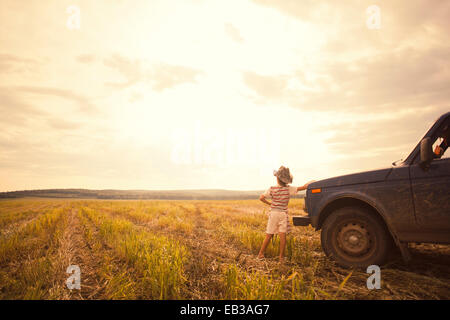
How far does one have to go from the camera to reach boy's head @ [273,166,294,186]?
445cm

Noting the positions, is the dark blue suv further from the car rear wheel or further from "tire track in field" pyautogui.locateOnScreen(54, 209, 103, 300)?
"tire track in field" pyautogui.locateOnScreen(54, 209, 103, 300)

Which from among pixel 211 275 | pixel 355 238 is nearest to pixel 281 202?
pixel 355 238

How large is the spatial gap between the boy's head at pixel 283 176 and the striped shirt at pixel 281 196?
11 centimetres

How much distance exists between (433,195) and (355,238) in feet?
4.26

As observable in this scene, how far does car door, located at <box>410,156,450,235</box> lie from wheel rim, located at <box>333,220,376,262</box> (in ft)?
2.44

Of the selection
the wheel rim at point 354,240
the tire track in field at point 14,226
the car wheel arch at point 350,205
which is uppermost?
the car wheel arch at point 350,205

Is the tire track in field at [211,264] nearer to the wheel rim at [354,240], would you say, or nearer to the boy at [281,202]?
the boy at [281,202]

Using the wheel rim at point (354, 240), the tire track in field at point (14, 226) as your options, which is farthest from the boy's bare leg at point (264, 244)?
the tire track in field at point (14, 226)

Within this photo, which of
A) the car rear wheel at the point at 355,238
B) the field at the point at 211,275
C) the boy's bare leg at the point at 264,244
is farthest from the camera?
the boy's bare leg at the point at 264,244

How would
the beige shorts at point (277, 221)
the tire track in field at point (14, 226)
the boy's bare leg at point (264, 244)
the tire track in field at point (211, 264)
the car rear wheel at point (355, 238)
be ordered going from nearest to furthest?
the tire track in field at point (211, 264) < the car rear wheel at point (355, 238) < the beige shorts at point (277, 221) < the boy's bare leg at point (264, 244) < the tire track in field at point (14, 226)

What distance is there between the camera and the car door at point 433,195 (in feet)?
10.6

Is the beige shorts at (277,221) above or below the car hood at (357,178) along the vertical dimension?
below

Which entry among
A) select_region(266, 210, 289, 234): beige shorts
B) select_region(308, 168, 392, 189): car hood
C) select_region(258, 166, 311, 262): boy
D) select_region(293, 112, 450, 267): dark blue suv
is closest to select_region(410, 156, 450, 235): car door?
select_region(293, 112, 450, 267): dark blue suv

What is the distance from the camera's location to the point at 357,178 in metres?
3.96
